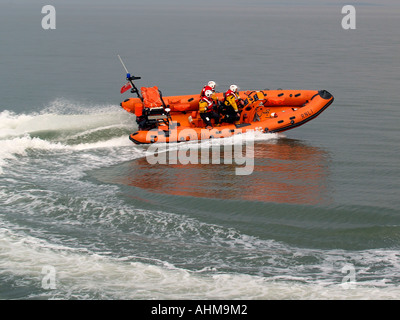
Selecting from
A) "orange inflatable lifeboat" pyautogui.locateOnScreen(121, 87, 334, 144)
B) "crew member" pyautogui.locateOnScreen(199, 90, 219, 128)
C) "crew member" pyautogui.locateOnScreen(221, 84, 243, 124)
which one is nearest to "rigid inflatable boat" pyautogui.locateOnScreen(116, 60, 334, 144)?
"orange inflatable lifeboat" pyautogui.locateOnScreen(121, 87, 334, 144)

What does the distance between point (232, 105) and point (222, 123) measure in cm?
61

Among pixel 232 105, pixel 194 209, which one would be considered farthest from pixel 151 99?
pixel 194 209

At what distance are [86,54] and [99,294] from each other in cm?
2629

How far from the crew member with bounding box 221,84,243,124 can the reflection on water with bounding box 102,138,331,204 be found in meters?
1.03

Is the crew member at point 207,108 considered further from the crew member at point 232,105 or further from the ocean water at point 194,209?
the ocean water at point 194,209

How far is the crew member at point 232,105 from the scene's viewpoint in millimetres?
14438

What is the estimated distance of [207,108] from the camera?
566 inches

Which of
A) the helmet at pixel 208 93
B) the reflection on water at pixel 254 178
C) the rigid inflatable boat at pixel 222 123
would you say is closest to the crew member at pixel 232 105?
the rigid inflatable boat at pixel 222 123

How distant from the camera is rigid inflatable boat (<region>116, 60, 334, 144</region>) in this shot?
1422 cm
